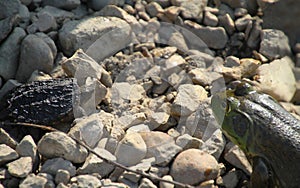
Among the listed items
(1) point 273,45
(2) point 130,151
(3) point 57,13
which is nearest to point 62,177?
(2) point 130,151

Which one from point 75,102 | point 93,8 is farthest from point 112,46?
point 75,102

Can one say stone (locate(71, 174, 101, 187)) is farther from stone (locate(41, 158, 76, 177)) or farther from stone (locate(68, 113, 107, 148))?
stone (locate(68, 113, 107, 148))

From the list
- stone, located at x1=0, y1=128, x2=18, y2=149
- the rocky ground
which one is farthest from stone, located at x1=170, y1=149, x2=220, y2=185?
stone, located at x1=0, y1=128, x2=18, y2=149

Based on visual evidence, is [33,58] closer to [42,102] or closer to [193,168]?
[42,102]

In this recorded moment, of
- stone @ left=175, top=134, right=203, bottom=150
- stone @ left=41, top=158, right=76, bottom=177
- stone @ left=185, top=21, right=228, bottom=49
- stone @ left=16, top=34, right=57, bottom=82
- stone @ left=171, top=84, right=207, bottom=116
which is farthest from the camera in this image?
stone @ left=185, top=21, right=228, bottom=49

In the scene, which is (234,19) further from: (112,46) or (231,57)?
(112,46)

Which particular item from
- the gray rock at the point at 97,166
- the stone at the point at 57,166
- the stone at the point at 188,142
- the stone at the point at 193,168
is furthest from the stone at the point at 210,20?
the stone at the point at 57,166
